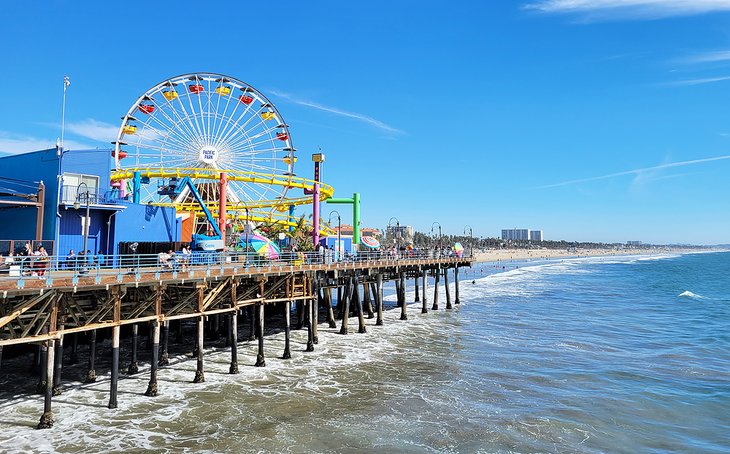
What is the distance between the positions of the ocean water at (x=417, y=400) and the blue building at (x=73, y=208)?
234 inches

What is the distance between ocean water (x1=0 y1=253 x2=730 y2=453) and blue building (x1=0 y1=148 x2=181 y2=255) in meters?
5.95

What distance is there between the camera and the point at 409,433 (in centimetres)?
1545

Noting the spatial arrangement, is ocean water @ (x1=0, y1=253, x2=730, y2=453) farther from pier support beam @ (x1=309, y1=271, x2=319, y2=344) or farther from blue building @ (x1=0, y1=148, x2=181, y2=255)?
blue building @ (x1=0, y1=148, x2=181, y2=255)

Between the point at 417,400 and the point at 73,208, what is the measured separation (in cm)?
1828

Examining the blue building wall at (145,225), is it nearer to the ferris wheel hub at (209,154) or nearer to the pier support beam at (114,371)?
the pier support beam at (114,371)

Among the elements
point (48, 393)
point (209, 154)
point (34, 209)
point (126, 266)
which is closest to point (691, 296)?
point (209, 154)

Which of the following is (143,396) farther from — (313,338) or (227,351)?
(313,338)

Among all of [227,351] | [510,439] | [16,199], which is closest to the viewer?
[510,439]

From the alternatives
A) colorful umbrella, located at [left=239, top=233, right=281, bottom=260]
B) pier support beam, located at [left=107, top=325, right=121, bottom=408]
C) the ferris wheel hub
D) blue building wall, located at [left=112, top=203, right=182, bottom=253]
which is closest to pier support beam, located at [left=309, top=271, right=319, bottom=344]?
colorful umbrella, located at [left=239, top=233, right=281, bottom=260]

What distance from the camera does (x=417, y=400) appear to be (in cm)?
1856

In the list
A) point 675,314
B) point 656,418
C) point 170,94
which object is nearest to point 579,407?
point 656,418

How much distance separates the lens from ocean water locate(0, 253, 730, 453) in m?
14.8

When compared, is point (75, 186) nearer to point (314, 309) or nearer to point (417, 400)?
point (314, 309)

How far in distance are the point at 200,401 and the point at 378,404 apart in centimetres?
624
